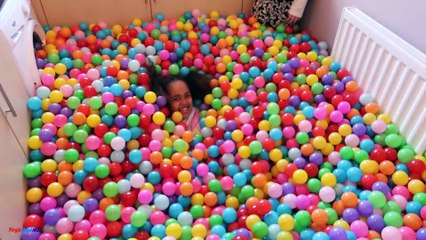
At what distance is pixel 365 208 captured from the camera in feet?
3.90

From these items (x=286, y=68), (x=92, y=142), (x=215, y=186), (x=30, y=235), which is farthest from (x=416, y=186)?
(x=30, y=235)

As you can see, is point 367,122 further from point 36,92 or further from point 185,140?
point 36,92

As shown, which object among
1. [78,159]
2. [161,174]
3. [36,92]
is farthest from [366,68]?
[36,92]

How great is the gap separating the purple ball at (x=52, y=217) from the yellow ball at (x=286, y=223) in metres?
0.76

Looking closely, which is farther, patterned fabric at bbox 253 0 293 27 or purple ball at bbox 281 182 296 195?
patterned fabric at bbox 253 0 293 27

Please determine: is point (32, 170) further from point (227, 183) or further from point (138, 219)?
point (227, 183)

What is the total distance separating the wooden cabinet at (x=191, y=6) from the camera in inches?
85.2

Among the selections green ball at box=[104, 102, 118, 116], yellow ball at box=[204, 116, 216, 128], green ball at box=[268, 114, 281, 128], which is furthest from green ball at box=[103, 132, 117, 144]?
green ball at box=[268, 114, 281, 128]

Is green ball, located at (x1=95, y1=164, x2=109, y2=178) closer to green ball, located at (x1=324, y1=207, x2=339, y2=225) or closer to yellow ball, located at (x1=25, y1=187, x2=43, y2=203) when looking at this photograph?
yellow ball, located at (x1=25, y1=187, x2=43, y2=203)

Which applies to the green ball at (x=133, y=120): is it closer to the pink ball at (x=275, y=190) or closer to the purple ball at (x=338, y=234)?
the pink ball at (x=275, y=190)

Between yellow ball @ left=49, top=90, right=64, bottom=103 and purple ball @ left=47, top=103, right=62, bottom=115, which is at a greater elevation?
yellow ball @ left=49, top=90, right=64, bottom=103

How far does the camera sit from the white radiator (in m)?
1.27

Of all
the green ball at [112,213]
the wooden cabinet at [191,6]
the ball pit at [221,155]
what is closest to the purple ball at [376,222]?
the ball pit at [221,155]

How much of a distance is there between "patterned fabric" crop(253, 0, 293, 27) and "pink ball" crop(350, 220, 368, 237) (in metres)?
1.34
